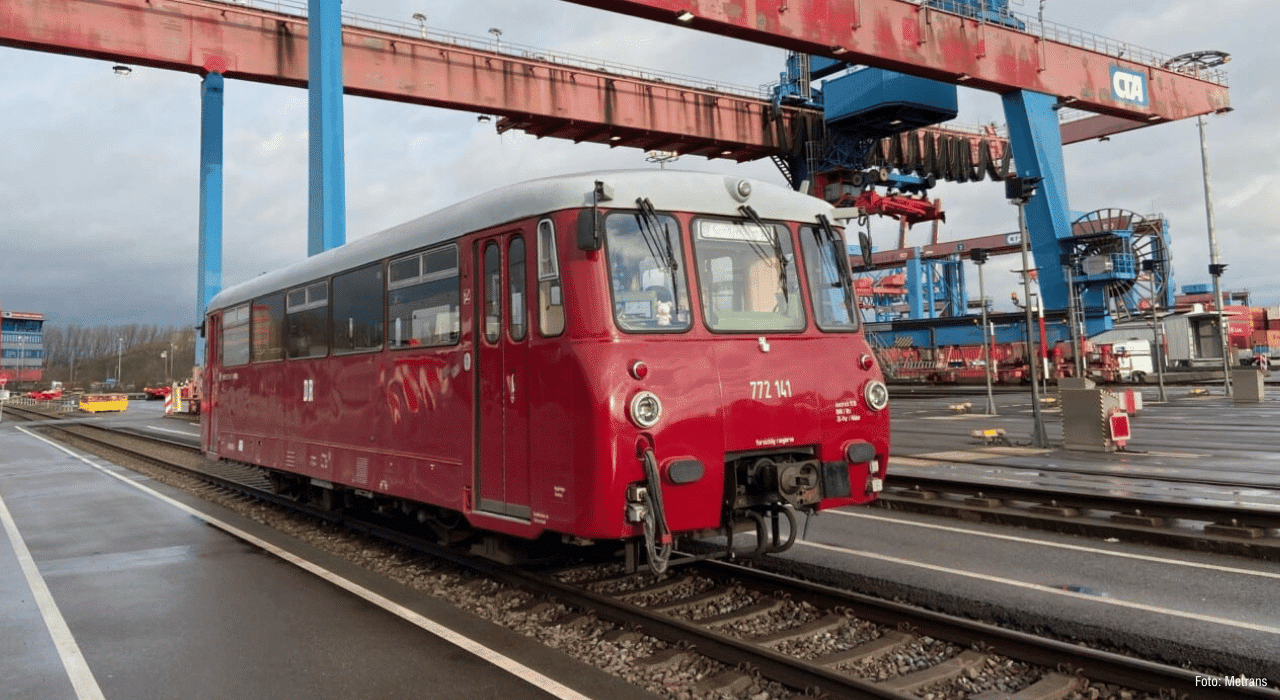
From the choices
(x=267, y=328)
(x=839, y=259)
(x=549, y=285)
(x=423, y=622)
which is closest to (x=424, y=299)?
(x=549, y=285)

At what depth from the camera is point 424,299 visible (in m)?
7.52

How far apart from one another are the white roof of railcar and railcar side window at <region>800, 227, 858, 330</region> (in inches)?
9.0

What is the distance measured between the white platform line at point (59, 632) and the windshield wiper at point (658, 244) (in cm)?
437

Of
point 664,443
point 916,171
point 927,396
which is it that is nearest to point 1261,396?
point 927,396

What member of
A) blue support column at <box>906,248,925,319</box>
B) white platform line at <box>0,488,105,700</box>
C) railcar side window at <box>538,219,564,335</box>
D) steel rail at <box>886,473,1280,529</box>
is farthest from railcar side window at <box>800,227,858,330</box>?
blue support column at <box>906,248,925,319</box>

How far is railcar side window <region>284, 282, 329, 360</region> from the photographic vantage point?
372 inches

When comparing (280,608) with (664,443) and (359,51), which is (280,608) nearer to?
(664,443)

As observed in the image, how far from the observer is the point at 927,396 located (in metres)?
35.9

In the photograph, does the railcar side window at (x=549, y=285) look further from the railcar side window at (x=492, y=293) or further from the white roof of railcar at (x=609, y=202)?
the railcar side window at (x=492, y=293)

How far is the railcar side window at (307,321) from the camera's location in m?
9.44

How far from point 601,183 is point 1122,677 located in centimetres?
431

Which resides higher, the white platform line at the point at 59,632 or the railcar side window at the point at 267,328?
the railcar side window at the point at 267,328

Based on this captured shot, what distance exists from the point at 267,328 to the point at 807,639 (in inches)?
336

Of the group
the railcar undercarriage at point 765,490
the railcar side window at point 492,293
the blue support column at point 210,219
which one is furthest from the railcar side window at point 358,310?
the blue support column at point 210,219
